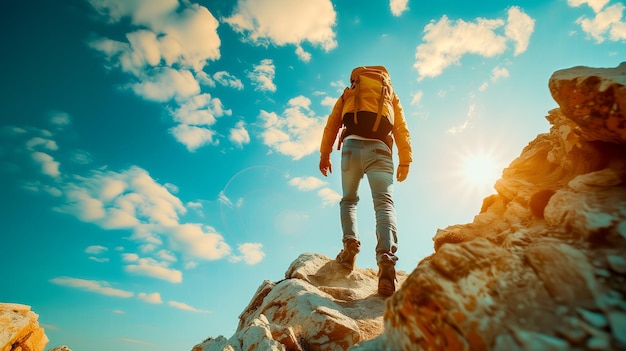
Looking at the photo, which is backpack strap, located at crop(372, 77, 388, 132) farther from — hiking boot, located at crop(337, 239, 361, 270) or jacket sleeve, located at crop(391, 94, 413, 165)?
hiking boot, located at crop(337, 239, 361, 270)

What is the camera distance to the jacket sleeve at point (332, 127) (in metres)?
7.73

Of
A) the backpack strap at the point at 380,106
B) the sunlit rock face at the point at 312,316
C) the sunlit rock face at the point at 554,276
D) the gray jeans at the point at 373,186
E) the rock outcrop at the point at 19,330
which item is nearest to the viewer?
the sunlit rock face at the point at 554,276

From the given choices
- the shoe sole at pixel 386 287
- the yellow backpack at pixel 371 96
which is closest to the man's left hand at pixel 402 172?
the yellow backpack at pixel 371 96

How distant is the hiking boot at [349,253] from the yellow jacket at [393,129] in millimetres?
2383

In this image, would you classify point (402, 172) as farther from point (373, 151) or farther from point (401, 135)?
point (373, 151)

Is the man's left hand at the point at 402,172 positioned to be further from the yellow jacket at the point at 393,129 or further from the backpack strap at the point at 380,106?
the backpack strap at the point at 380,106

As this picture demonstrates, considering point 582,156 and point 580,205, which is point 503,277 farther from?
point 582,156

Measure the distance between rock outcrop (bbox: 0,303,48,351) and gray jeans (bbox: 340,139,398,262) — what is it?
6970 mm

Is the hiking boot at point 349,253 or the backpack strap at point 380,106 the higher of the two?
the backpack strap at point 380,106

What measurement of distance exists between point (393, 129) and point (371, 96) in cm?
112

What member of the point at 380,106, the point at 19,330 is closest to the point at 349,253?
the point at 380,106

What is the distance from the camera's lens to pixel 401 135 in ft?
23.4

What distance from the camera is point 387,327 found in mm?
2309

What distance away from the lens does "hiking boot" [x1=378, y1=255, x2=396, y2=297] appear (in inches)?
213
